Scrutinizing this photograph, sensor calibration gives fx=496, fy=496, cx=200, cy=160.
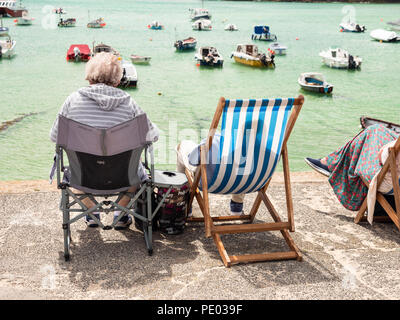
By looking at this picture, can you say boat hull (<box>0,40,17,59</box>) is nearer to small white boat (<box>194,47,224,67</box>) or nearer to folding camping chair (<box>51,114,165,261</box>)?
small white boat (<box>194,47,224,67</box>)

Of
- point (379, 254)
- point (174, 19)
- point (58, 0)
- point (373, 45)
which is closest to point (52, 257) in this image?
point (379, 254)

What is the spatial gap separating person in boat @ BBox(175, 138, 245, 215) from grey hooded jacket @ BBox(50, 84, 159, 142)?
1.16 feet

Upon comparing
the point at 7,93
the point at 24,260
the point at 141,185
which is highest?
the point at 141,185

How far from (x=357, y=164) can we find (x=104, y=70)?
2.29m

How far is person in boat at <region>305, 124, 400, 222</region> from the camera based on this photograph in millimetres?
4020

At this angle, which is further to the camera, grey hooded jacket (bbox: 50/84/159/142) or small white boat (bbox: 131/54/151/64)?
small white boat (bbox: 131/54/151/64)

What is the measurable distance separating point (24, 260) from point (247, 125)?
1.81m

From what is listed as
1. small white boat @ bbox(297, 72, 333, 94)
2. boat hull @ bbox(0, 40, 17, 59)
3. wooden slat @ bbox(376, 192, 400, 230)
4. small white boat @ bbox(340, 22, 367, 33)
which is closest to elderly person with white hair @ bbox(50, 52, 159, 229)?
wooden slat @ bbox(376, 192, 400, 230)

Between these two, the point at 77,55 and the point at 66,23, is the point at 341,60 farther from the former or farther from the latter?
the point at 66,23

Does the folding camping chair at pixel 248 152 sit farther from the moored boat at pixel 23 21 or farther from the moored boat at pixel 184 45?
the moored boat at pixel 23 21

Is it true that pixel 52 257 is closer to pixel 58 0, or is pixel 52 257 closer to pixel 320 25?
pixel 320 25

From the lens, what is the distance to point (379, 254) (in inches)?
144

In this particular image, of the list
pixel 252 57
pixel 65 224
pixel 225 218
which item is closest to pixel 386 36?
pixel 252 57

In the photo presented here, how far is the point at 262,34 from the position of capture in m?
56.2
